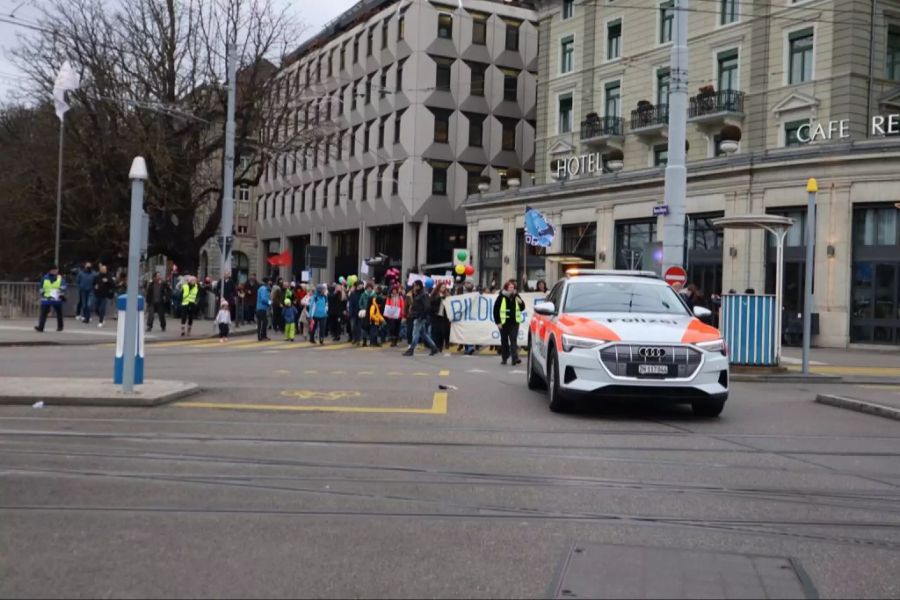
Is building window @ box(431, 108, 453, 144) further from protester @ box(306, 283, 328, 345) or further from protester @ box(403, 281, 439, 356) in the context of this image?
protester @ box(403, 281, 439, 356)

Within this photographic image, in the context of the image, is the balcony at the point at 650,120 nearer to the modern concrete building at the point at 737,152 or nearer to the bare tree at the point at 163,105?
the modern concrete building at the point at 737,152

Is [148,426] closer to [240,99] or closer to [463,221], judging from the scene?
[240,99]

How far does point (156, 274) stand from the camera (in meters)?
27.0

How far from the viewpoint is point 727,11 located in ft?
126

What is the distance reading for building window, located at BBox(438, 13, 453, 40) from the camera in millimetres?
56438

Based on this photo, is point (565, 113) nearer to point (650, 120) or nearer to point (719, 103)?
point (650, 120)

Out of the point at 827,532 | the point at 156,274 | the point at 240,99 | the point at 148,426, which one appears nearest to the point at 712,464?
the point at 827,532

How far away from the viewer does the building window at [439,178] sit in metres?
56.9

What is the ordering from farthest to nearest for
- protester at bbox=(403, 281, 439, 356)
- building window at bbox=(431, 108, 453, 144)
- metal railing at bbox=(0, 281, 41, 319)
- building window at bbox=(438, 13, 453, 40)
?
building window at bbox=(431, 108, 453, 144) → building window at bbox=(438, 13, 453, 40) → metal railing at bbox=(0, 281, 41, 319) → protester at bbox=(403, 281, 439, 356)

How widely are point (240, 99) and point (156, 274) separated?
12.0m

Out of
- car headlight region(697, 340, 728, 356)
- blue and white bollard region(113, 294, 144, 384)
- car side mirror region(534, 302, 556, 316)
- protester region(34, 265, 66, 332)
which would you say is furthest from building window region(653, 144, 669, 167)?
blue and white bollard region(113, 294, 144, 384)

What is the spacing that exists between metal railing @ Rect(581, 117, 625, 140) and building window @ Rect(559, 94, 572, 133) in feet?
8.69

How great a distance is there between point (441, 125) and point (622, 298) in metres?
46.3

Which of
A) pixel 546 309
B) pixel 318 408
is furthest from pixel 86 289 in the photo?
pixel 546 309
